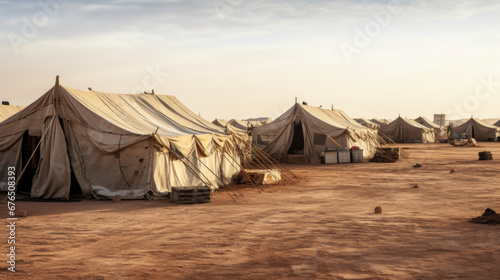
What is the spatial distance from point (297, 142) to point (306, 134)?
7.67 ft

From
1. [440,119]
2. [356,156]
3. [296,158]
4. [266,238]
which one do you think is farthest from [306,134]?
[440,119]

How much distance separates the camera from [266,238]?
8047 millimetres

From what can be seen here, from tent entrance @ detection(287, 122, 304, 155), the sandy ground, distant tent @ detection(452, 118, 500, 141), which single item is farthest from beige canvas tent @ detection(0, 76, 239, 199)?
distant tent @ detection(452, 118, 500, 141)

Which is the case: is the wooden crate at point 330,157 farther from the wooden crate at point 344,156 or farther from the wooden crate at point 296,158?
the wooden crate at point 296,158

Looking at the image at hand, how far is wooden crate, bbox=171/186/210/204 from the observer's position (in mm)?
12008

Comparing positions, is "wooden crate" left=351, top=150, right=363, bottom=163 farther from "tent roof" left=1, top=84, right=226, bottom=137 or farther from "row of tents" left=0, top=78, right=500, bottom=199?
"tent roof" left=1, top=84, right=226, bottom=137

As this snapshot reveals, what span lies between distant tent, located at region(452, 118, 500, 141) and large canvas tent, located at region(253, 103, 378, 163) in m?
34.7

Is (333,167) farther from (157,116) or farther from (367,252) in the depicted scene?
(367,252)

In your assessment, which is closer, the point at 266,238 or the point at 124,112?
the point at 266,238

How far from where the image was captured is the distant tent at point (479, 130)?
56188 mm

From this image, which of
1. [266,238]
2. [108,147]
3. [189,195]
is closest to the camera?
[266,238]

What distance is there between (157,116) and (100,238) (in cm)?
876

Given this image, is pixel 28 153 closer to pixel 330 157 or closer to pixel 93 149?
pixel 93 149

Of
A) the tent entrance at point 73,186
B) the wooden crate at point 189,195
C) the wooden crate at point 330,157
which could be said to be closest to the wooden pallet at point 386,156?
the wooden crate at point 330,157
